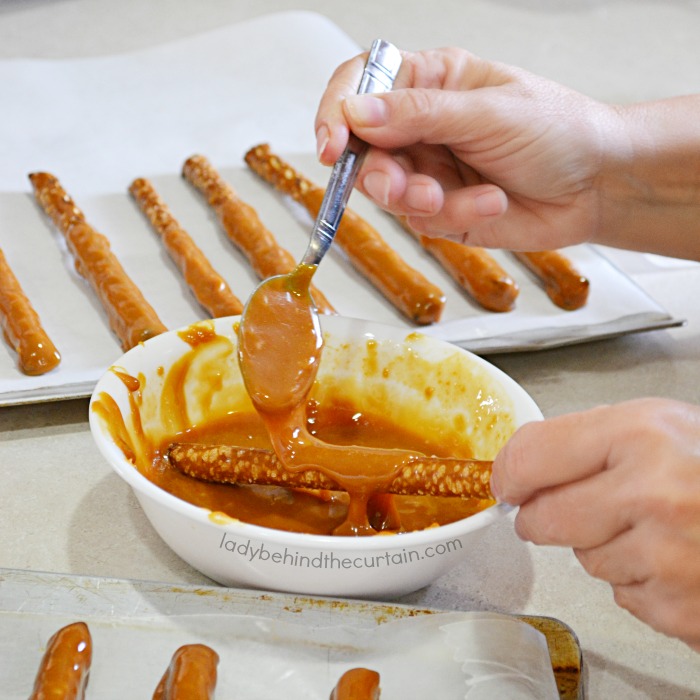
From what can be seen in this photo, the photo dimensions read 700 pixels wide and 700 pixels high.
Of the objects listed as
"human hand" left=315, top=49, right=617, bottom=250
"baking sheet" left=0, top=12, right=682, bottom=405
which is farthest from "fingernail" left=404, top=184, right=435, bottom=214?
"baking sheet" left=0, top=12, right=682, bottom=405

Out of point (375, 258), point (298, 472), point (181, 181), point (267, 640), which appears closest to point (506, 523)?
point (298, 472)

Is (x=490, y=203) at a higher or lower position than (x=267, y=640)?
higher

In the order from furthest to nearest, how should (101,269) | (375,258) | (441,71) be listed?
(375,258) < (101,269) < (441,71)

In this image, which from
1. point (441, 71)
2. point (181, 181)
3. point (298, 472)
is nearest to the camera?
point (298, 472)

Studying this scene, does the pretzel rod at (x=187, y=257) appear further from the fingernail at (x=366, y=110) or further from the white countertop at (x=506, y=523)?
the fingernail at (x=366, y=110)

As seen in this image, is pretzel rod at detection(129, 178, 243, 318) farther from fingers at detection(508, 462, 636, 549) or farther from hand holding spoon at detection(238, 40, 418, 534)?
fingers at detection(508, 462, 636, 549)

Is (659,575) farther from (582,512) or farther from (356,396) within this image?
(356,396)
